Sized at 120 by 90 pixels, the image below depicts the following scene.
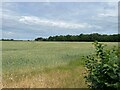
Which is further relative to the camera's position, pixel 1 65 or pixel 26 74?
pixel 1 65

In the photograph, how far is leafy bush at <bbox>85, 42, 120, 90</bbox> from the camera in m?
6.88

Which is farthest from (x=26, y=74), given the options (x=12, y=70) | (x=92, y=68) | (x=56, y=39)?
(x=56, y=39)

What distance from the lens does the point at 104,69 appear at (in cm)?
708

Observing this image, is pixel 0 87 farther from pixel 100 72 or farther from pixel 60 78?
pixel 100 72

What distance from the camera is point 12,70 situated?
482 inches

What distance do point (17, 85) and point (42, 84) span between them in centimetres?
86

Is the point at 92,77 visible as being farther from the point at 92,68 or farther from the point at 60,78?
the point at 60,78

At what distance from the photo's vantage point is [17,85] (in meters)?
9.53

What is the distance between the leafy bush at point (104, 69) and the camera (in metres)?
6.88

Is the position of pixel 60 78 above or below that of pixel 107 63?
below

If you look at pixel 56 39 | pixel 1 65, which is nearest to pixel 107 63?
pixel 1 65

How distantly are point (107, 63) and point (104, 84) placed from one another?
531 mm

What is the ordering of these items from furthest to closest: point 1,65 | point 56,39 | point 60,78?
point 56,39, point 1,65, point 60,78

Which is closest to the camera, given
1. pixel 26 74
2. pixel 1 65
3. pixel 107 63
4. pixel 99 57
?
pixel 107 63
